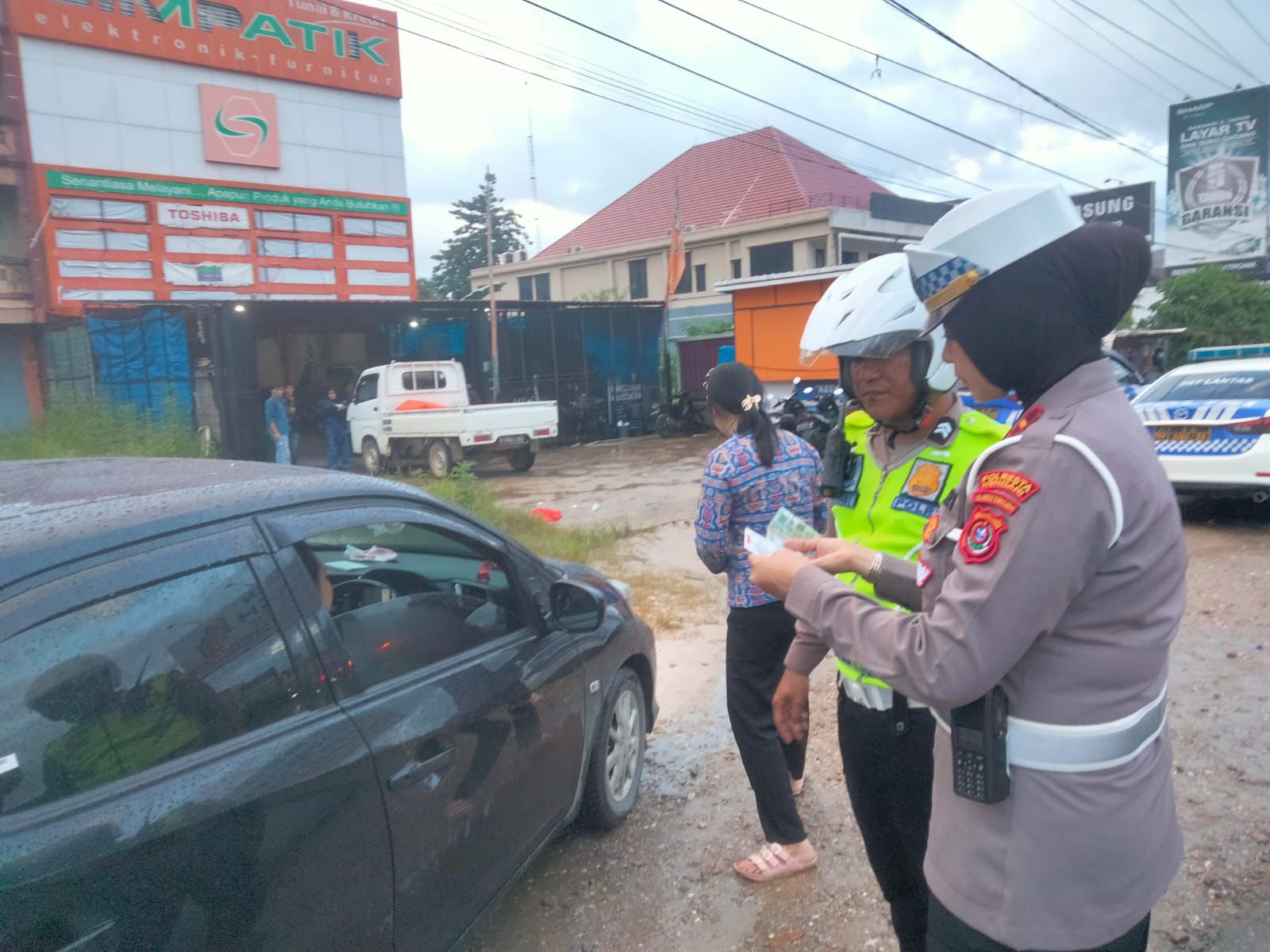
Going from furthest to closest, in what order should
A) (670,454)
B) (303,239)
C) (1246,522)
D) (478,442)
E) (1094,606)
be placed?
(303,239) → (670,454) → (478,442) → (1246,522) → (1094,606)

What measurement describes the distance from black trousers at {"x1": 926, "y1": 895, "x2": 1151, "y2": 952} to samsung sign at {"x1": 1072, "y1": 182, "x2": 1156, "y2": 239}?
2840 centimetres

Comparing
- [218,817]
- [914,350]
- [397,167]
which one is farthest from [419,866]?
[397,167]

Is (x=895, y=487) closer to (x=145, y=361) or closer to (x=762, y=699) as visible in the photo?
(x=762, y=699)

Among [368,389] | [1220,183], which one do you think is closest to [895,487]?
[368,389]

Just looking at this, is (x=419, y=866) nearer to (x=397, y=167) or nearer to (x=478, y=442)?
(x=478, y=442)

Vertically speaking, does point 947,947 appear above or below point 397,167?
below

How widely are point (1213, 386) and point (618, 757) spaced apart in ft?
24.3

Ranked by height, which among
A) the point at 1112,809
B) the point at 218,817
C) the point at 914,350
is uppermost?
the point at 914,350

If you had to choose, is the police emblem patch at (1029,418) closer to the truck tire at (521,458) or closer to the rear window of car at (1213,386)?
the rear window of car at (1213,386)

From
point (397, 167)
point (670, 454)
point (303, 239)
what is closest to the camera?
point (670, 454)

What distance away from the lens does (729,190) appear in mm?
30594

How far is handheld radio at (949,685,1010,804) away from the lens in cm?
139

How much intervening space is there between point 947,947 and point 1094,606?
25.8 inches

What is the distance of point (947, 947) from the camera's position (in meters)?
1.55
